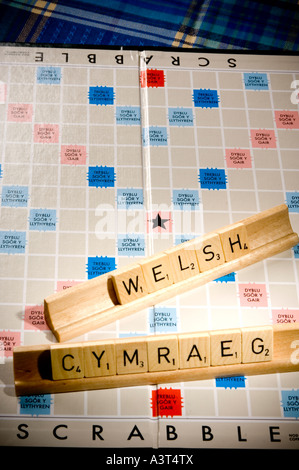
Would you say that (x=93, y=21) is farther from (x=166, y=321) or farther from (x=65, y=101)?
(x=166, y=321)

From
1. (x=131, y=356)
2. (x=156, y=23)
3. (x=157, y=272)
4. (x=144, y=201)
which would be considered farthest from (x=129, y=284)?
(x=156, y=23)

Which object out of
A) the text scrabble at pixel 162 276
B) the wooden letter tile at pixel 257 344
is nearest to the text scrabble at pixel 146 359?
the wooden letter tile at pixel 257 344

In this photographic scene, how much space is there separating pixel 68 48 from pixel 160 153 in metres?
0.60

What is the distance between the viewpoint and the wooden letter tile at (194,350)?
4.85 feet

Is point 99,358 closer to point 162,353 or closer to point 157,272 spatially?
point 162,353

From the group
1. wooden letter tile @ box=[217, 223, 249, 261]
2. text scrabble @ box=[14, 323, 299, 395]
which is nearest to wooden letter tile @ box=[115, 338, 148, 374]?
text scrabble @ box=[14, 323, 299, 395]

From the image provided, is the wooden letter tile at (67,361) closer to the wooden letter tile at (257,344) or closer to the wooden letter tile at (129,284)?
the wooden letter tile at (129,284)

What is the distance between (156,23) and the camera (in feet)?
7.11

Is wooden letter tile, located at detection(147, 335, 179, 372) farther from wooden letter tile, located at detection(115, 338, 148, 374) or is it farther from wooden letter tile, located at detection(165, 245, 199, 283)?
wooden letter tile, located at detection(165, 245, 199, 283)

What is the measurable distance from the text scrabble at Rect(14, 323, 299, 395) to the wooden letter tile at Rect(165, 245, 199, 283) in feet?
0.68

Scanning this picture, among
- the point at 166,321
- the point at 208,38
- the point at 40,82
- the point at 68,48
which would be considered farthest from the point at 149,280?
the point at 208,38

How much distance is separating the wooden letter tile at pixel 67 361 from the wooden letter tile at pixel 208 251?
0.48m

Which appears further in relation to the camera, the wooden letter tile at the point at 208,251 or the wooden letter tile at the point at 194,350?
the wooden letter tile at the point at 208,251

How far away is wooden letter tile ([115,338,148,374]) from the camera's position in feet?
4.80
